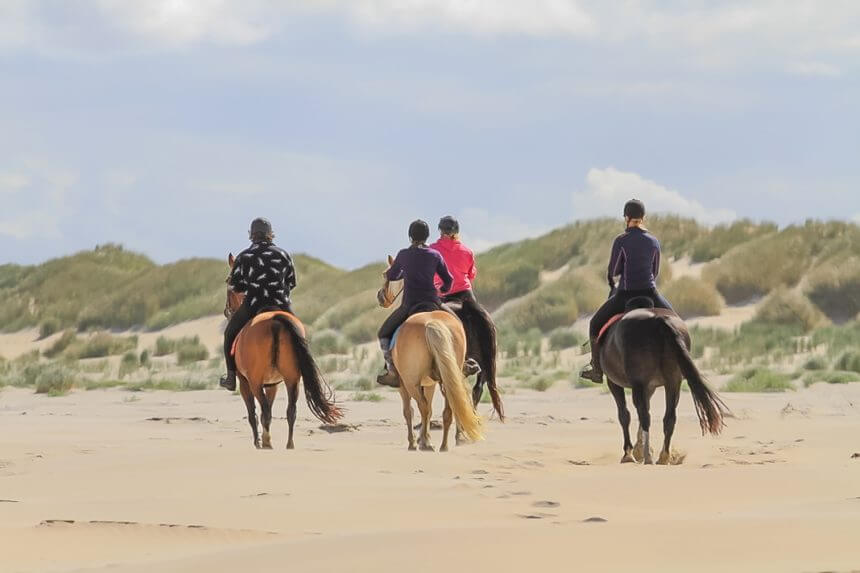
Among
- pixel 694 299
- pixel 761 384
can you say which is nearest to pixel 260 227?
pixel 761 384

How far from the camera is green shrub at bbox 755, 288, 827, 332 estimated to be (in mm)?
34219

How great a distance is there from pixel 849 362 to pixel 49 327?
110ft

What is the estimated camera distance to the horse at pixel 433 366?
12.8 metres

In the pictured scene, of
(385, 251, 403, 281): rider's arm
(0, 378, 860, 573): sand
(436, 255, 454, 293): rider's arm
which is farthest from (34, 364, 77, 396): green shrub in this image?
(436, 255, 454, 293): rider's arm

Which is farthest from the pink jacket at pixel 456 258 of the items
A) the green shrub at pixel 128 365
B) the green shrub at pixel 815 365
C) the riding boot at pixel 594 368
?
the green shrub at pixel 128 365

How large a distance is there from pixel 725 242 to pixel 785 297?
7.68 m

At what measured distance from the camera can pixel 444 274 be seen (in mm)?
13898

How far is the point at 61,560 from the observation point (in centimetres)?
706

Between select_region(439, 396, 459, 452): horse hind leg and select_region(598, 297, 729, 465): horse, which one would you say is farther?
select_region(439, 396, 459, 452): horse hind leg

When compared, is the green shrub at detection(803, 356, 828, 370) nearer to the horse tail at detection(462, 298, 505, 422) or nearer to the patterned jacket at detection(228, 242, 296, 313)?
the horse tail at detection(462, 298, 505, 422)

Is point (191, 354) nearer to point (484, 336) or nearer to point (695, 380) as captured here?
point (484, 336)

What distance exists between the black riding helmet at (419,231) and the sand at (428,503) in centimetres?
216

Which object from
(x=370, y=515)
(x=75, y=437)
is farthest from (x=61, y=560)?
(x=75, y=437)

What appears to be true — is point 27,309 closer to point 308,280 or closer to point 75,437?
point 308,280
